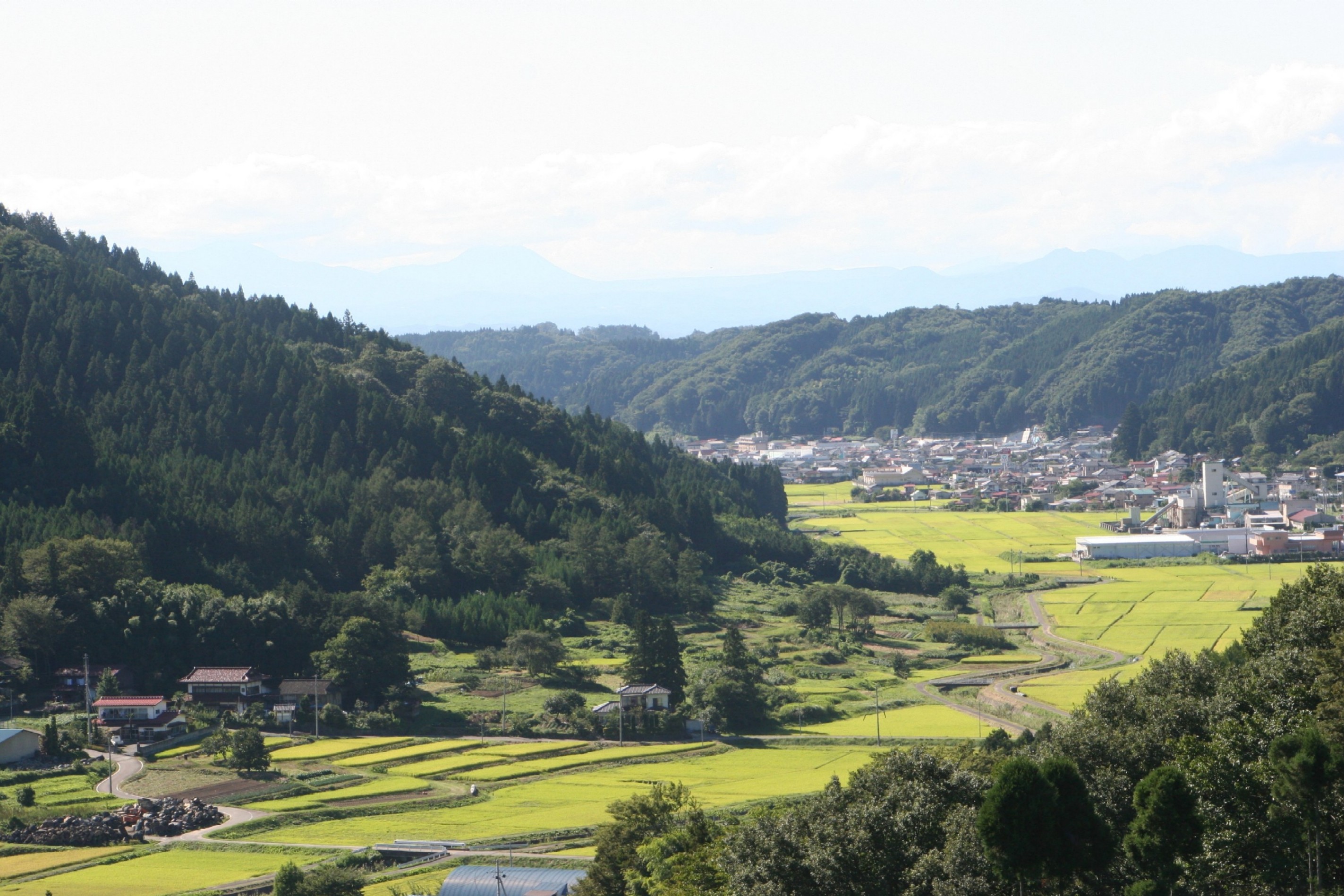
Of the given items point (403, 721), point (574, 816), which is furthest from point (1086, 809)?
point (403, 721)

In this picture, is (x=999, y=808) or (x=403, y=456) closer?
(x=999, y=808)

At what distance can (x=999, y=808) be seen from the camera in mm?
19594

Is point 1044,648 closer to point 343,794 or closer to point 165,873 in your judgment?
point 343,794

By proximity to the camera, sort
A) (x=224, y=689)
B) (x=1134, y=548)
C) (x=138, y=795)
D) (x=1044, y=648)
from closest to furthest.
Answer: (x=138, y=795) → (x=224, y=689) → (x=1044, y=648) → (x=1134, y=548)

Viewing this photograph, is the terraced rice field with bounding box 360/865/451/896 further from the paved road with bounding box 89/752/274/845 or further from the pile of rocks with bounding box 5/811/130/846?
the pile of rocks with bounding box 5/811/130/846

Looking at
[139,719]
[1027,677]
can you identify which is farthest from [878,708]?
[139,719]

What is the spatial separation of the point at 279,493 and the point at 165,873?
35455mm

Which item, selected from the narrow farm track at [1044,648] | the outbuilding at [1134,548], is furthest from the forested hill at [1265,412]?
the narrow farm track at [1044,648]

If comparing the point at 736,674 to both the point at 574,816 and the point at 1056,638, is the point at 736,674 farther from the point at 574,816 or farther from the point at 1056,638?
the point at 1056,638

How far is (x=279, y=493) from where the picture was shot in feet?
205

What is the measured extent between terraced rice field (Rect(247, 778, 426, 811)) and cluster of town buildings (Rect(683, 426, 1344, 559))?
155 ft

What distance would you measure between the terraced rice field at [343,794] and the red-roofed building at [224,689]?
29.9 feet

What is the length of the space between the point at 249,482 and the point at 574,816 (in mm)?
35199

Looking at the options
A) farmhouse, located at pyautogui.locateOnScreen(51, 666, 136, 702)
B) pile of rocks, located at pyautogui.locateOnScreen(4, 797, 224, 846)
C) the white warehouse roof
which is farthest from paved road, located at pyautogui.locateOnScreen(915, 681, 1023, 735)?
the white warehouse roof
